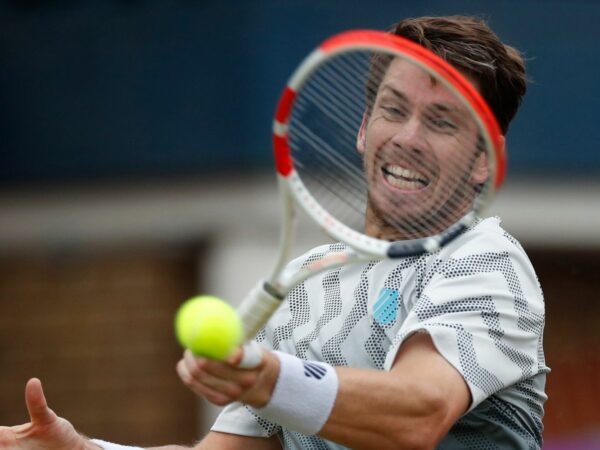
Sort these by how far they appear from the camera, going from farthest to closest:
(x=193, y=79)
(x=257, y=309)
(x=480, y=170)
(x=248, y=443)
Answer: (x=193, y=79) < (x=248, y=443) < (x=480, y=170) < (x=257, y=309)

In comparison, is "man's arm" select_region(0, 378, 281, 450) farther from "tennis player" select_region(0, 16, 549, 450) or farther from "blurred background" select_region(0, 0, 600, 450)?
"blurred background" select_region(0, 0, 600, 450)

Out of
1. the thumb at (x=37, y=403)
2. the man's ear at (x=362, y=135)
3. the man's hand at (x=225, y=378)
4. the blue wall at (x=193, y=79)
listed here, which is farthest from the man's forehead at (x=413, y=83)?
the blue wall at (x=193, y=79)

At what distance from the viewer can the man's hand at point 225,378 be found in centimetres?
356

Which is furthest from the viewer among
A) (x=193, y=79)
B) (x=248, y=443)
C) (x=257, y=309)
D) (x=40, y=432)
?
(x=193, y=79)

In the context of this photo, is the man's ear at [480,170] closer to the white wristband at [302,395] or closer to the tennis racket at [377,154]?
the tennis racket at [377,154]

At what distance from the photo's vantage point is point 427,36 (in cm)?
459

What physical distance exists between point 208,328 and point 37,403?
3.66ft

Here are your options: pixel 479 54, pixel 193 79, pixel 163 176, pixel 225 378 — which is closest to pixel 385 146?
pixel 479 54

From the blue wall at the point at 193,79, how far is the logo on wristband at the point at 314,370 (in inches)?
242

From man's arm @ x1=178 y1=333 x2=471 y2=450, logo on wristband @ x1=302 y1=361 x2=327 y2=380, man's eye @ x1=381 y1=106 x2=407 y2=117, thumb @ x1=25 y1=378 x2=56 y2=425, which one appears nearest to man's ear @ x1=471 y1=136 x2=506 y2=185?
man's eye @ x1=381 y1=106 x2=407 y2=117

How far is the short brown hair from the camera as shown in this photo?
4488 mm

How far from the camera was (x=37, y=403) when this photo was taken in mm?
4387

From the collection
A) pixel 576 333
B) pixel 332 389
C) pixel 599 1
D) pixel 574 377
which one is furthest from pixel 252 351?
pixel 599 1

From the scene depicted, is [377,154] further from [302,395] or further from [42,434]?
[42,434]
